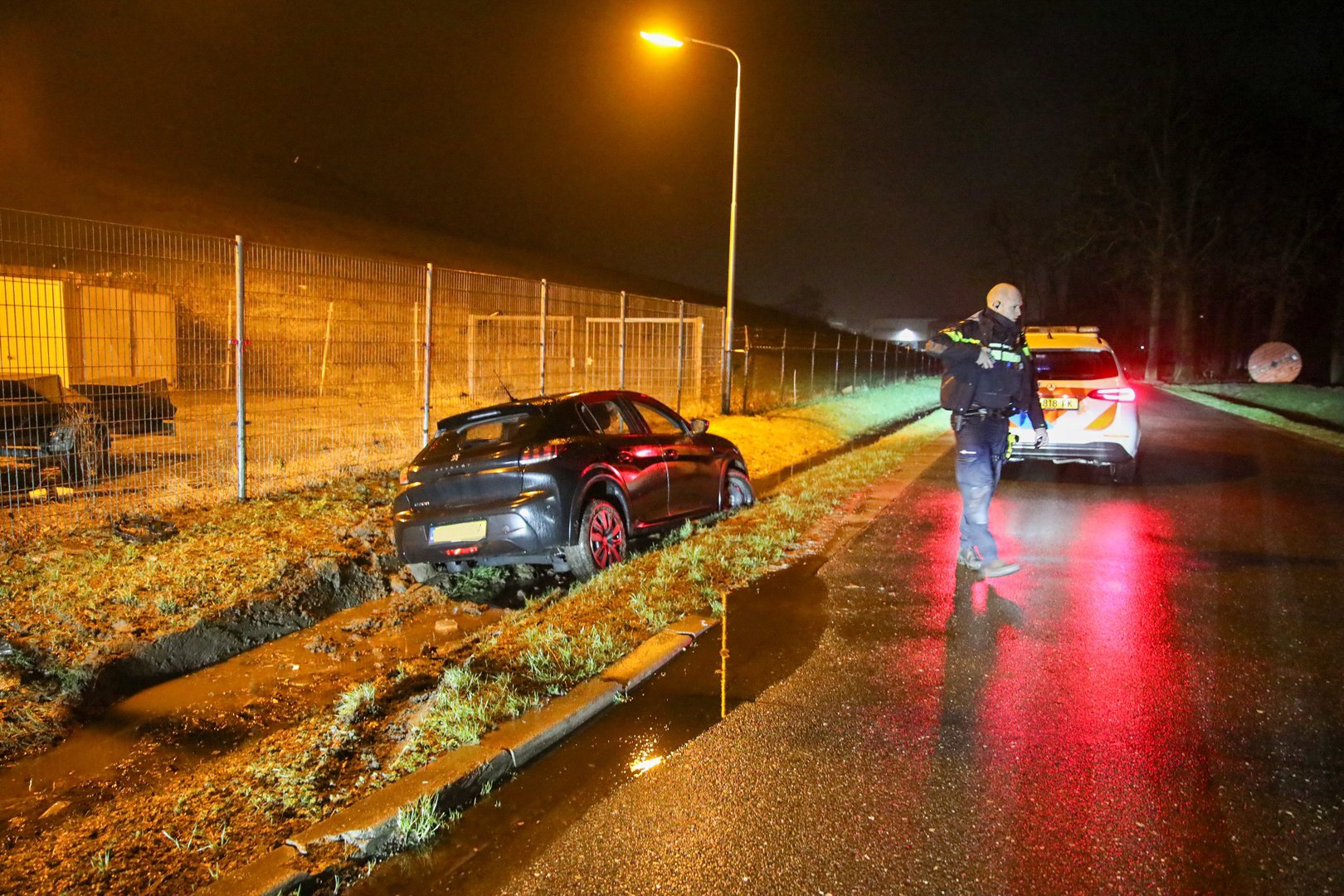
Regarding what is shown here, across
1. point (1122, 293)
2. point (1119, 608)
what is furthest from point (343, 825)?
point (1122, 293)

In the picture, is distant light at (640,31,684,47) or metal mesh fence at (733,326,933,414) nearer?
distant light at (640,31,684,47)

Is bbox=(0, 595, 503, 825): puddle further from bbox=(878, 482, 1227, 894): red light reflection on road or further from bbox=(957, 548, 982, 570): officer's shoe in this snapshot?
bbox=(957, 548, 982, 570): officer's shoe

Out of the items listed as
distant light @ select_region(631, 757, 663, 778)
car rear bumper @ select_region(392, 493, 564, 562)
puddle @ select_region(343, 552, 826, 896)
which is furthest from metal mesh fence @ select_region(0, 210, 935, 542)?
distant light @ select_region(631, 757, 663, 778)

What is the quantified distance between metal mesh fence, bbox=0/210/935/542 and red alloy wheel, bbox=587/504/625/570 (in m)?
1.83

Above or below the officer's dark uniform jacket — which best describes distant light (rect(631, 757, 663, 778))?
below

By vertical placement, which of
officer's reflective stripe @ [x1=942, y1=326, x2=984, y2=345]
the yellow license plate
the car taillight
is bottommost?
the yellow license plate

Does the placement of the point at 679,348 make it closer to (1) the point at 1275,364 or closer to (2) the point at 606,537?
(2) the point at 606,537

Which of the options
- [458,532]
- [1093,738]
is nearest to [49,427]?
[458,532]

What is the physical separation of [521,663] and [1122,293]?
2579 inches

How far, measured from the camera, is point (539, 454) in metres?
6.57

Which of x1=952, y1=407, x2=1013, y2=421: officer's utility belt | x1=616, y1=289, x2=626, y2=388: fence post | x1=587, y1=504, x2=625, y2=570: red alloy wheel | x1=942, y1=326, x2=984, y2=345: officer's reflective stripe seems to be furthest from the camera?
x1=616, y1=289, x2=626, y2=388: fence post

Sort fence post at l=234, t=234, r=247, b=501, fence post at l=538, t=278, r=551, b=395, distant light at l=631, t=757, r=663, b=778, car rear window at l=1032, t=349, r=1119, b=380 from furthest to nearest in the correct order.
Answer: fence post at l=538, t=278, r=551, b=395 < car rear window at l=1032, t=349, r=1119, b=380 < fence post at l=234, t=234, r=247, b=501 < distant light at l=631, t=757, r=663, b=778

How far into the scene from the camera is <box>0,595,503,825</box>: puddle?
405 centimetres

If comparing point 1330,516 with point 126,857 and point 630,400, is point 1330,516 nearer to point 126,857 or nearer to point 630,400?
point 630,400
